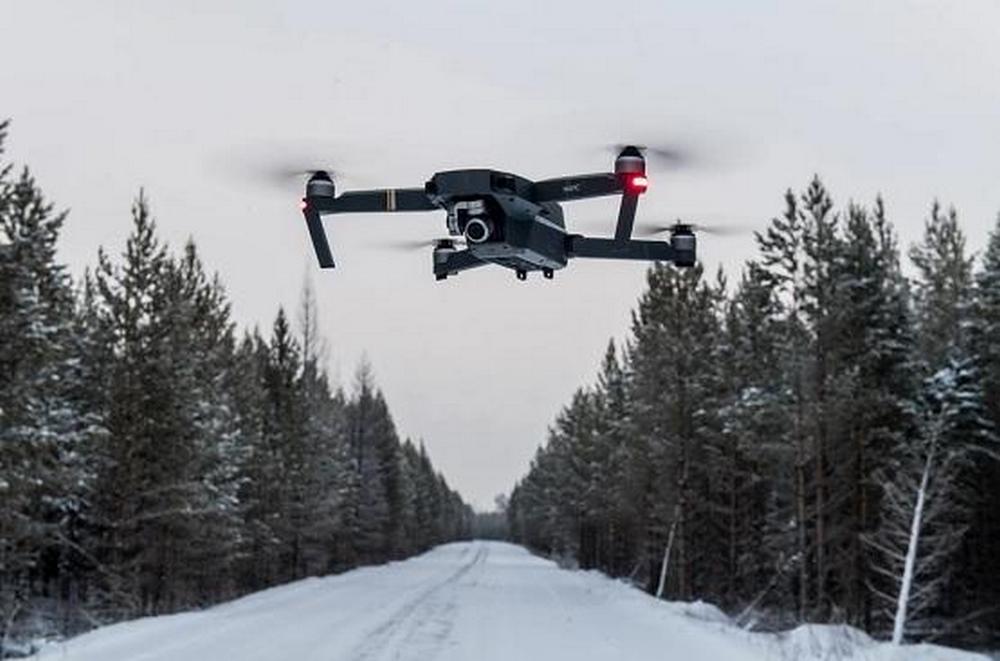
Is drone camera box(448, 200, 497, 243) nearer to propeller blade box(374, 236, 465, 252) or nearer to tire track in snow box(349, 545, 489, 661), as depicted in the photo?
propeller blade box(374, 236, 465, 252)

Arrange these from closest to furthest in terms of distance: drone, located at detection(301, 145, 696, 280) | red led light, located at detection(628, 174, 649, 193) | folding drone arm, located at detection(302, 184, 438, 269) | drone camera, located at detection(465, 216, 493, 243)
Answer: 1. red led light, located at detection(628, 174, 649, 193)
2. drone, located at detection(301, 145, 696, 280)
3. drone camera, located at detection(465, 216, 493, 243)
4. folding drone arm, located at detection(302, 184, 438, 269)

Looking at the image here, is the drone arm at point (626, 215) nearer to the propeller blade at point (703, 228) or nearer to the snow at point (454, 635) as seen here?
the propeller blade at point (703, 228)

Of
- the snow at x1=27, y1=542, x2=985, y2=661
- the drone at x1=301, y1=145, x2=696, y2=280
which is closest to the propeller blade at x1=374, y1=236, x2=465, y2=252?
the drone at x1=301, y1=145, x2=696, y2=280

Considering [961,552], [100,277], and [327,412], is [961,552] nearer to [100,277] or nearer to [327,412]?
[100,277]

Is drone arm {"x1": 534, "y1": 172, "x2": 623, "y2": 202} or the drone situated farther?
the drone

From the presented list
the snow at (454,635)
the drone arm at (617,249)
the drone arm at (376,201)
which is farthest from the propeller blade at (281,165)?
the snow at (454,635)

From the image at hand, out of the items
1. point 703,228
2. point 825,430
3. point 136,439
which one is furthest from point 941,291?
point 703,228
